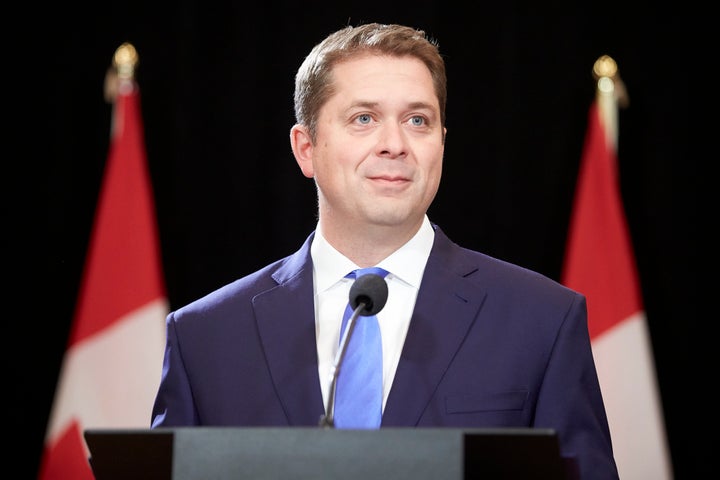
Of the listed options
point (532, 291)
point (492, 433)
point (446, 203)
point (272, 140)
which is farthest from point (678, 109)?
point (492, 433)

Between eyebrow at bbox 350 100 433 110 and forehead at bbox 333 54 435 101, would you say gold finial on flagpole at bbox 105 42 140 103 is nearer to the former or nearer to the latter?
forehead at bbox 333 54 435 101

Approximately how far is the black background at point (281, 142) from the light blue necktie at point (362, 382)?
1.77 meters

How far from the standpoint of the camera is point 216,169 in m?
4.20

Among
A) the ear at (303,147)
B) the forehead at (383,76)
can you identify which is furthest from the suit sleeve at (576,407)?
the ear at (303,147)

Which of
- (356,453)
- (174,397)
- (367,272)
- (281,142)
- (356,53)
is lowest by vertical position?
(356,453)

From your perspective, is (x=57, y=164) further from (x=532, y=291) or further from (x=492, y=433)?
(x=492, y=433)

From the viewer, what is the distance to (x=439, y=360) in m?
2.34

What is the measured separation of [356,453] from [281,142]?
2649 millimetres

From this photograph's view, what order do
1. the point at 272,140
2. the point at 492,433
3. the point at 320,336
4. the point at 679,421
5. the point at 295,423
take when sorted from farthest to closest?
the point at 272,140, the point at 679,421, the point at 320,336, the point at 295,423, the point at 492,433

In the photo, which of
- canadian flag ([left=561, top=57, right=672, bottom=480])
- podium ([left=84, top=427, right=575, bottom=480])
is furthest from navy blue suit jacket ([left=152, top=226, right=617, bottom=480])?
canadian flag ([left=561, top=57, right=672, bottom=480])

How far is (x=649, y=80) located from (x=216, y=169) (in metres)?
1.68

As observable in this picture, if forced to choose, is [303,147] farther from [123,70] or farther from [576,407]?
[123,70]

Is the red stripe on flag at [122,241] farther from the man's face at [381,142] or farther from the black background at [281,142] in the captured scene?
the man's face at [381,142]

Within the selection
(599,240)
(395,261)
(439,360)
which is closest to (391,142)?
(395,261)
